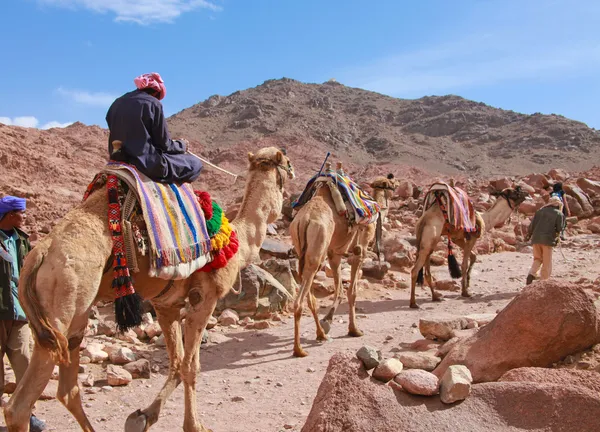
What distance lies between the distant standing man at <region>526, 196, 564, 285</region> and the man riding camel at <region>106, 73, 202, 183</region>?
857cm

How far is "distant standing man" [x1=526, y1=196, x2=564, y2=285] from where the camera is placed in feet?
34.9

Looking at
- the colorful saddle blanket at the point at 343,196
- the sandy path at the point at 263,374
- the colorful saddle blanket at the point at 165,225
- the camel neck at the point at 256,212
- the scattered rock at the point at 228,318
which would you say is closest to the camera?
the colorful saddle blanket at the point at 165,225

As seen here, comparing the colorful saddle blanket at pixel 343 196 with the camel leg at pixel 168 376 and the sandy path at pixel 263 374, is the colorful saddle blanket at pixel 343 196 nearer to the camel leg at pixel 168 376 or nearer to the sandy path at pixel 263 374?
the sandy path at pixel 263 374

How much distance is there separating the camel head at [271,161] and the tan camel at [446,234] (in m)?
5.34

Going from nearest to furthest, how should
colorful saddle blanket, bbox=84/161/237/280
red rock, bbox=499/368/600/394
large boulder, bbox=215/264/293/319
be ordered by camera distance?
red rock, bbox=499/368/600/394
colorful saddle blanket, bbox=84/161/237/280
large boulder, bbox=215/264/293/319

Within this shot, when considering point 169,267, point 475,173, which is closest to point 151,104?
point 169,267

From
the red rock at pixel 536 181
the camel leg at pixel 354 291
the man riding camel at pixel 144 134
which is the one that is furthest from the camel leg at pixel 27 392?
the red rock at pixel 536 181

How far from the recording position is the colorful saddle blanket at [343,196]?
26.7 feet

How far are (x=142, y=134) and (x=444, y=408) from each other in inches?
118

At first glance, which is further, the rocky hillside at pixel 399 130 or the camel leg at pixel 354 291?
the rocky hillside at pixel 399 130

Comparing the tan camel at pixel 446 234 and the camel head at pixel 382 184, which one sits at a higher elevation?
the camel head at pixel 382 184

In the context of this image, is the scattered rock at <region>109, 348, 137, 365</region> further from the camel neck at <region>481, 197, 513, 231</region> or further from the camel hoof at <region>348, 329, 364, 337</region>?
the camel neck at <region>481, 197, 513, 231</region>

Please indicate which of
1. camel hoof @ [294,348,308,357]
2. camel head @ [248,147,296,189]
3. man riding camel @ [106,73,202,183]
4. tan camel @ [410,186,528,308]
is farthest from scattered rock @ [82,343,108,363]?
tan camel @ [410,186,528,308]

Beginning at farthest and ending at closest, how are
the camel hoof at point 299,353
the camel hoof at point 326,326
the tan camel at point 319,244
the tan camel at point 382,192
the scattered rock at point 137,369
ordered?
the tan camel at point 382,192 < the camel hoof at point 326,326 < the tan camel at point 319,244 < the camel hoof at point 299,353 < the scattered rock at point 137,369
